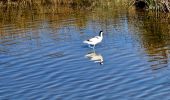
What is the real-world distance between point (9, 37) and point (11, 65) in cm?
595

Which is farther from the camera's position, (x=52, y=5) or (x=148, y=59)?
(x=52, y=5)

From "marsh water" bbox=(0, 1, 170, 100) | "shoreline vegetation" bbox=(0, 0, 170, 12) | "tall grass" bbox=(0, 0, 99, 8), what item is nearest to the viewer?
"marsh water" bbox=(0, 1, 170, 100)

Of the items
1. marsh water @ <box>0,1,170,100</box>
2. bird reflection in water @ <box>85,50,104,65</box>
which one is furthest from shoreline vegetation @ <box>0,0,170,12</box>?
bird reflection in water @ <box>85,50,104,65</box>

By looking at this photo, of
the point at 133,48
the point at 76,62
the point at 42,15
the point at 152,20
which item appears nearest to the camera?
the point at 76,62

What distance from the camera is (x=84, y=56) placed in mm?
18953

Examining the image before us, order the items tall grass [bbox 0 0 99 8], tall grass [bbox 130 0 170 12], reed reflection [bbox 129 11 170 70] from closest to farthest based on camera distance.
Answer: reed reflection [bbox 129 11 170 70], tall grass [bbox 130 0 170 12], tall grass [bbox 0 0 99 8]

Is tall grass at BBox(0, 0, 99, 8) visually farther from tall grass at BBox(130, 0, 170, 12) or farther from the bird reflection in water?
the bird reflection in water

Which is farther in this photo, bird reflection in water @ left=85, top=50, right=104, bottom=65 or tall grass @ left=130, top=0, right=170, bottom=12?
tall grass @ left=130, top=0, right=170, bottom=12

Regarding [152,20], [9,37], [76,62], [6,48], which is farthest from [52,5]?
[76,62]

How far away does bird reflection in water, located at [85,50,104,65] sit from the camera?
18.2 metres

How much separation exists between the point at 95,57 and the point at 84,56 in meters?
0.43

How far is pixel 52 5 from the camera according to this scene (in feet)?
114

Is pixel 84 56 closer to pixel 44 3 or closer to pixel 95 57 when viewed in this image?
pixel 95 57

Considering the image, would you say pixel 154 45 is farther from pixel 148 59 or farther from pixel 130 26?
pixel 130 26
